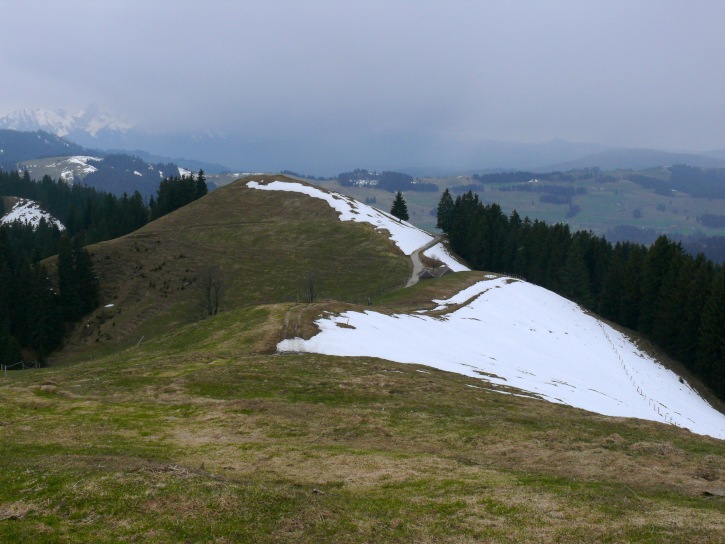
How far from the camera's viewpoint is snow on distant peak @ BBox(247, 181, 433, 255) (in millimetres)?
109875

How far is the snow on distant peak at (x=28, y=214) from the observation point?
180 metres

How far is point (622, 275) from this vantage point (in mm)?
89625

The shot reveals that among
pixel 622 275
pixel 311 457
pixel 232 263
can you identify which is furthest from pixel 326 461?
pixel 622 275

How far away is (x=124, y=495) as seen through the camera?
567 inches

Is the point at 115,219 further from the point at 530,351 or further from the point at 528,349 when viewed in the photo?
the point at 530,351

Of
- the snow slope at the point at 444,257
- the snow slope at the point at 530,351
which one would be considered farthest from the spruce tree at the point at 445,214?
the snow slope at the point at 530,351

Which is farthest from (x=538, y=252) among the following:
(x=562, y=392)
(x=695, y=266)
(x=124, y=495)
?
(x=124, y=495)

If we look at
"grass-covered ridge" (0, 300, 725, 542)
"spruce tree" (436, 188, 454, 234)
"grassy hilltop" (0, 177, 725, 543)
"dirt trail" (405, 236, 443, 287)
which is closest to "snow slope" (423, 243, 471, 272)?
"dirt trail" (405, 236, 443, 287)

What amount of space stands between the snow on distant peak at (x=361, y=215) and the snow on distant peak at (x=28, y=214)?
95959mm

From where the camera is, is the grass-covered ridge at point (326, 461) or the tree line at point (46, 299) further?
the tree line at point (46, 299)

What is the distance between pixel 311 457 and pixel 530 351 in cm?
3817

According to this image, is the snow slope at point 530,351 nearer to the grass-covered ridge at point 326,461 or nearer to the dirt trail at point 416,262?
the grass-covered ridge at point 326,461

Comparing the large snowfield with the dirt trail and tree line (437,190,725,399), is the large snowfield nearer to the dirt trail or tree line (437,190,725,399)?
tree line (437,190,725,399)

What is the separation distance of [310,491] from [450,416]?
12649 mm
